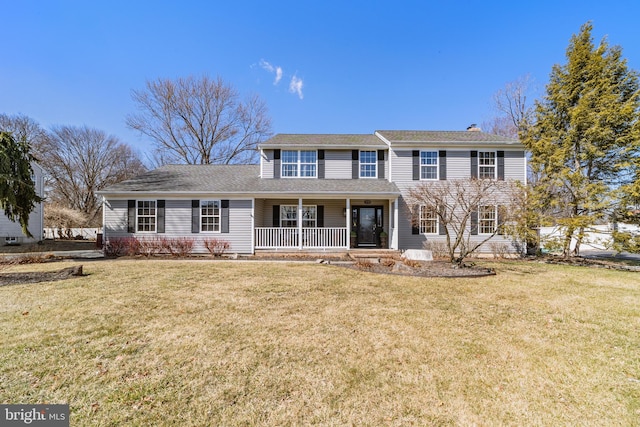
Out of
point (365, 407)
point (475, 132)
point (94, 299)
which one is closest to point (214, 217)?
point (94, 299)

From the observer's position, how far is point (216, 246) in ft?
40.5

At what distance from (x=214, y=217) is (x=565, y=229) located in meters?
16.1

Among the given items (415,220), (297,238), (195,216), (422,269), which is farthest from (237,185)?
(422,269)

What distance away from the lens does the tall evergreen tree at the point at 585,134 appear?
10.9 m

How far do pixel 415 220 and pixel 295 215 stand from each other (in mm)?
6098

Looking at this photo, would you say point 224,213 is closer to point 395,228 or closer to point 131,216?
point 131,216

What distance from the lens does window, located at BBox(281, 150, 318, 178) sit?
13969 mm

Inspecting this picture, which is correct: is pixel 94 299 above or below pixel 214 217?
below

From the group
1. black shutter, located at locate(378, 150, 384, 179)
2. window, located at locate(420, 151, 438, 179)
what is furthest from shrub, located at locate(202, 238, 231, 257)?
window, located at locate(420, 151, 438, 179)

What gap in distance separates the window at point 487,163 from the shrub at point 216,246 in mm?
12889

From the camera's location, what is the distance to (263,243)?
12766mm

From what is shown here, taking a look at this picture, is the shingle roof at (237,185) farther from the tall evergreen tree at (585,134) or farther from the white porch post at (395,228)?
the tall evergreen tree at (585,134)

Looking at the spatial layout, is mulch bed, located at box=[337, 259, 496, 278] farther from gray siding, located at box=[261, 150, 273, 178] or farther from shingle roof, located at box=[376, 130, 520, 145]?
gray siding, located at box=[261, 150, 273, 178]

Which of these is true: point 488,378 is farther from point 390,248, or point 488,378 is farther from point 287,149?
point 287,149
